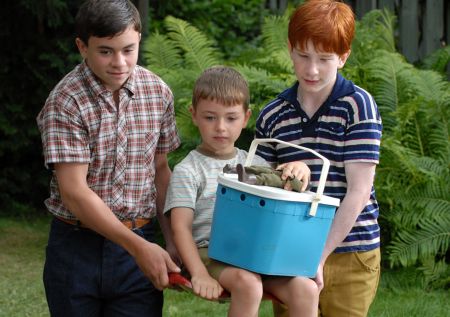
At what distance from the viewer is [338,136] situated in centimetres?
346

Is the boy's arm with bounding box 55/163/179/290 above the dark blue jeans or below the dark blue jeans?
above

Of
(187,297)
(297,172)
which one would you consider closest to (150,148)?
(297,172)

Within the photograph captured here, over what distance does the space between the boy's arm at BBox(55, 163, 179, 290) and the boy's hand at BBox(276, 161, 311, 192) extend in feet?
1.83

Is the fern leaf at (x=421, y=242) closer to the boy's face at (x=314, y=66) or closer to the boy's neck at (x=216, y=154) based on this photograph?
the boy's neck at (x=216, y=154)

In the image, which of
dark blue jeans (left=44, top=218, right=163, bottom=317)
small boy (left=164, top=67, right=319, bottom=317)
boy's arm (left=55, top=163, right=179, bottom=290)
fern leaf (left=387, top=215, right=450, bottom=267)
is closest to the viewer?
small boy (left=164, top=67, right=319, bottom=317)

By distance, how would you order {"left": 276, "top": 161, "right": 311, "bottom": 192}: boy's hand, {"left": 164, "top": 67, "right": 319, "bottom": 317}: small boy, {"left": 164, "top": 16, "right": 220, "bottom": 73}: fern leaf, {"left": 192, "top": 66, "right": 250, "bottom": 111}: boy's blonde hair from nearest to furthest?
{"left": 276, "top": 161, "right": 311, "bottom": 192}: boy's hand, {"left": 164, "top": 67, "right": 319, "bottom": 317}: small boy, {"left": 192, "top": 66, "right": 250, "bottom": 111}: boy's blonde hair, {"left": 164, "top": 16, "right": 220, "bottom": 73}: fern leaf

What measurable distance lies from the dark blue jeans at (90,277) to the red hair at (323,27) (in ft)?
3.34

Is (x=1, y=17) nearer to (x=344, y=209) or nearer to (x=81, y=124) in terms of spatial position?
(x=81, y=124)

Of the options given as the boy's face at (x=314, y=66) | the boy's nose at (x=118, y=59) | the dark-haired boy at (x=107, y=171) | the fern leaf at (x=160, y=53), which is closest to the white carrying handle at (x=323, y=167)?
the boy's face at (x=314, y=66)

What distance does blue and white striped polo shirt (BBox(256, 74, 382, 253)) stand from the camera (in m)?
3.43

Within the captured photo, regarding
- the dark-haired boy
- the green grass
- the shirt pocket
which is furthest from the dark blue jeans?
the green grass

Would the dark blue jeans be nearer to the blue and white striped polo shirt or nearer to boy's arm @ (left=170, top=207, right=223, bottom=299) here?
boy's arm @ (left=170, top=207, right=223, bottom=299)

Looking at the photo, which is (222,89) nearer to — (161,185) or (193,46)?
(161,185)

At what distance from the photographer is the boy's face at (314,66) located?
3410 millimetres
